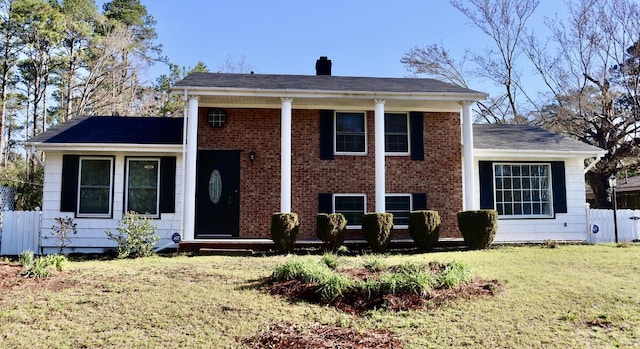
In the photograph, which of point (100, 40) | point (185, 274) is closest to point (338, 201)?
point (185, 274)

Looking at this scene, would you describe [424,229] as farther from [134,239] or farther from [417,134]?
[134,239]

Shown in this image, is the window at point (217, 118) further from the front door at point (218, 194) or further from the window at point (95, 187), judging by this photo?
the window at point (95, 187)

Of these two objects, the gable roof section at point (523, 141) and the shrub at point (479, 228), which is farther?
the gable roof section at point (523, 141)

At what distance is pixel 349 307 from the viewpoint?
569 centimetres

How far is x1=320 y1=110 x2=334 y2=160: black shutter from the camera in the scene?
12.7 meters

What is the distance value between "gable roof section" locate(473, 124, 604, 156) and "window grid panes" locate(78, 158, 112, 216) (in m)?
10.1

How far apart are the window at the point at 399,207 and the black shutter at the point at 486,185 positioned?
210cm

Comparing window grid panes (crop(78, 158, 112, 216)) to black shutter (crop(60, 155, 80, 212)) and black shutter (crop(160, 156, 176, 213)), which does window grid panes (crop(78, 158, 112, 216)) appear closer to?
black shutter (crop(60, 155, 80, 212))

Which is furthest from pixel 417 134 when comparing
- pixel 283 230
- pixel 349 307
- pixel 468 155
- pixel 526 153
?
pixel 349 307

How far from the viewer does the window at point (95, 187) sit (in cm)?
1177

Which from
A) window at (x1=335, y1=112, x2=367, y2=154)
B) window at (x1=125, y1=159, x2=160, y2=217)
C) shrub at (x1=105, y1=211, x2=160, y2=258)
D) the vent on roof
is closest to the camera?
shrub at (x1=105, y1=211, x2=160, y2=258)

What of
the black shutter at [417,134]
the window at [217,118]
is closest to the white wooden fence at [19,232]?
the window at [217,118]

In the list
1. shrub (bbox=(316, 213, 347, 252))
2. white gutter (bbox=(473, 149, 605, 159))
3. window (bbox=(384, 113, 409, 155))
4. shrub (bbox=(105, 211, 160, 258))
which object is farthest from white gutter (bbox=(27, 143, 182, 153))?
white gutter (bbox=(473, 149, 605, 159))

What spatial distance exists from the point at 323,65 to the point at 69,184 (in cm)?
857
